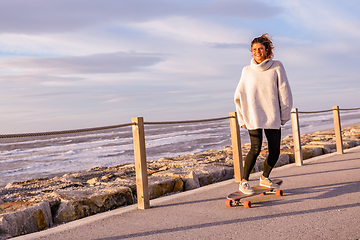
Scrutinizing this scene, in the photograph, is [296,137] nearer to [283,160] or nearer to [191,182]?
[283,160]

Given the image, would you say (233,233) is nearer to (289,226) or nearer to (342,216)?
(289,226)

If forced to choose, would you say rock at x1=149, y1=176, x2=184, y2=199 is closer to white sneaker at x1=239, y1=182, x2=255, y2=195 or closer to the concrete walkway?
the concrete walkway

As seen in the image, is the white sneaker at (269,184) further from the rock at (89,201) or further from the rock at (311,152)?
the rock at (311,152)

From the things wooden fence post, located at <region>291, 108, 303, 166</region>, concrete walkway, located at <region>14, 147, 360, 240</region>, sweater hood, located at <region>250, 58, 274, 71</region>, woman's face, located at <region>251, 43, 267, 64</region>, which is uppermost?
woman's face, located at <region>251, 43, 267, 64</region>

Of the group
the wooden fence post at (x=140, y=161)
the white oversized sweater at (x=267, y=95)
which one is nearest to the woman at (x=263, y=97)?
the white oversized sweater at (x=267, y=95)

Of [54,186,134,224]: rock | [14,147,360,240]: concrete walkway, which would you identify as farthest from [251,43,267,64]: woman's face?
[54,186,134,224]: rock

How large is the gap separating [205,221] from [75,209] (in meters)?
1.34

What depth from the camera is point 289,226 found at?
262 centimetres

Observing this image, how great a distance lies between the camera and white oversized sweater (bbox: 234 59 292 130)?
341 cm

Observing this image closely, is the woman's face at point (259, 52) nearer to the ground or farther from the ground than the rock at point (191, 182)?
farther from the ground

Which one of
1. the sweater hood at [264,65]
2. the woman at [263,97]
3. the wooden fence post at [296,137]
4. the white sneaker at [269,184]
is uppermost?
the sweater hood at [264,65]

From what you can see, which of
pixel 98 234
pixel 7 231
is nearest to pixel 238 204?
pixel 98 234

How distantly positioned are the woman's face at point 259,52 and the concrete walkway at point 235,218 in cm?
148

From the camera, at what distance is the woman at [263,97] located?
3416 mm
